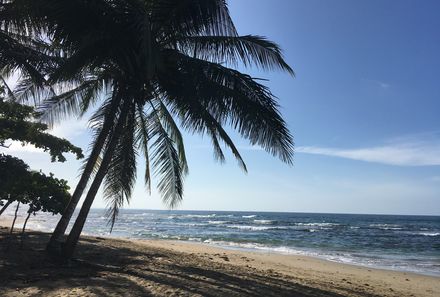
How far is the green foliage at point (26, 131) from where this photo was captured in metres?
9.31

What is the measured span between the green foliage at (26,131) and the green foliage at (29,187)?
1466mm

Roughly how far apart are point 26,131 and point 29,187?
2097 mm

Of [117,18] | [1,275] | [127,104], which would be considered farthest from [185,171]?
[1,275]

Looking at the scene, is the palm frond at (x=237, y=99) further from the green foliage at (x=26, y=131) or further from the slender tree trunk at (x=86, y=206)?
→ the green foliage at (x=26, y=131)

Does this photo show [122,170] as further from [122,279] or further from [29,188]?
[122,279]

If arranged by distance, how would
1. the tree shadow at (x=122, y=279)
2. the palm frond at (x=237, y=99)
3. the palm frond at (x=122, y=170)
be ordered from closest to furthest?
the tree shadow at (x=122, y=279)
the palm frond at (x=237, y=99)
the palm frond at (x=122, y=170)

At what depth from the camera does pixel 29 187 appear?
7879 millimetres

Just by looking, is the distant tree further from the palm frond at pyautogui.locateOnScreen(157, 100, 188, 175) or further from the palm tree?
the palm frond at pyautogui.locateOnScreen(157, 100, 188, 175)

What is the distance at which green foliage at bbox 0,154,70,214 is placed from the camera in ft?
25.4

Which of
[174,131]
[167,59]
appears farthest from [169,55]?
[174,131]

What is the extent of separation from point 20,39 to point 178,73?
4467 millimetres

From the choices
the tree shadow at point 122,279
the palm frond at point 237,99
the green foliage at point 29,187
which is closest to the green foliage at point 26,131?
the green foliage at point 29,187

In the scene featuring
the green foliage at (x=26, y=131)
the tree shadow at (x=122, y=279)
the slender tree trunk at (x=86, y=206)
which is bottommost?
the tree shadow at (x=122, y=279)

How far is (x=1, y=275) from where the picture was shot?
6016 millimetres
